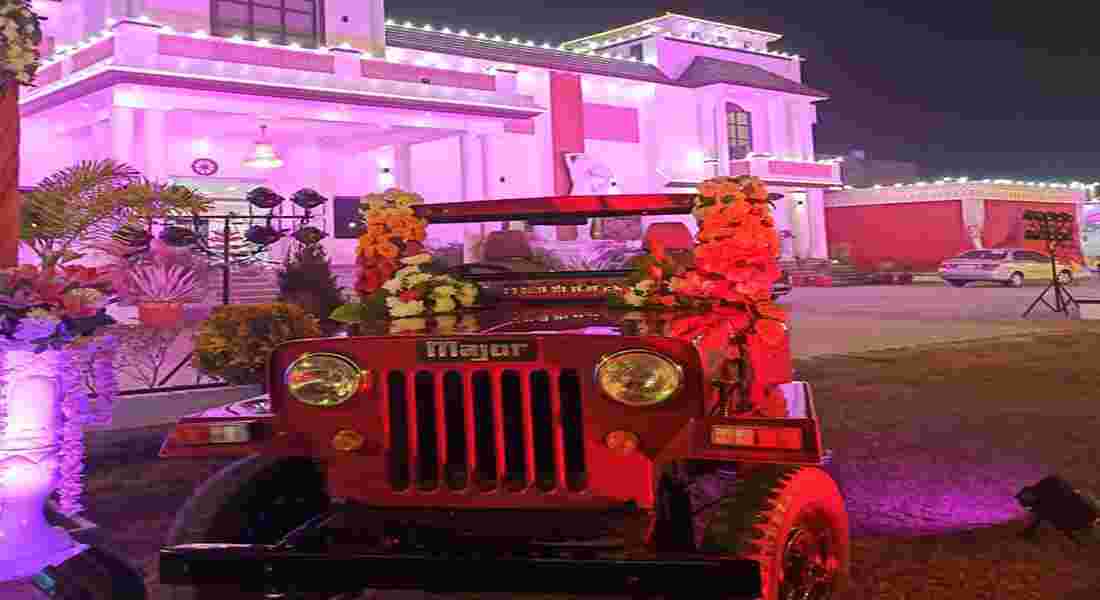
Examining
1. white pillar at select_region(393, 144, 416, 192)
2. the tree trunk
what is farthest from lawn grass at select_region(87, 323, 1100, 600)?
white pillar at select_region(393, 144, 416, 192)

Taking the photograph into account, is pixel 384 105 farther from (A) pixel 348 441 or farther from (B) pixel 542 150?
(A) pixel 348 441

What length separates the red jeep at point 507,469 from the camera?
104 inches

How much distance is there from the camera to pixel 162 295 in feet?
31.9

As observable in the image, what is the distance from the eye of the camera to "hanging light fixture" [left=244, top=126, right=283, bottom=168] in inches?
741

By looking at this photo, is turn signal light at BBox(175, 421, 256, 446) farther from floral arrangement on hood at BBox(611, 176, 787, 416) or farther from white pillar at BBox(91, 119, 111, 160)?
white pillar at BBox(91, 119, 111, 160)

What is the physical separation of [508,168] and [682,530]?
21654mm

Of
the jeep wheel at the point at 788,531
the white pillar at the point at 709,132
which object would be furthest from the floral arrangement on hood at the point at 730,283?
the white pillar at the point at 709,132

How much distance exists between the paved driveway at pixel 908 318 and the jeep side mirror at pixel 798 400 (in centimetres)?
845

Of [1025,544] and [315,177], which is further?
[315,177]

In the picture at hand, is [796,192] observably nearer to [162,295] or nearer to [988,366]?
[988,366]

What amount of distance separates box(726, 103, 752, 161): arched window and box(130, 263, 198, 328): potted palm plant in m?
24.2

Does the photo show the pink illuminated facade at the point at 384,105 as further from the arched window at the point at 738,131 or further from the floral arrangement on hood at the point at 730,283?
the floral arrangement on hood at the point at 730,283

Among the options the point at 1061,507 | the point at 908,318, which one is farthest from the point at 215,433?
the point at 908,318

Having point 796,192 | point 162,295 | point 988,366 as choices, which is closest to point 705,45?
point 796,192
